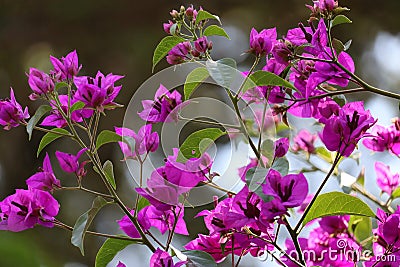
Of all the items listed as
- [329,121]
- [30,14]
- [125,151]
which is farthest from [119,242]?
[30,14]

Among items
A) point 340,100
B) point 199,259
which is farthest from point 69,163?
point 340,100

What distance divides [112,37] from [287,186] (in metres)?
1.90

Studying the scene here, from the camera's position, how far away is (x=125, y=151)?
547 millimetres

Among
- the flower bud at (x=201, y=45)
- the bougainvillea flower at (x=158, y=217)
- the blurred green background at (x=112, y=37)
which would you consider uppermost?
the blurred green background at (x=112, y=37)

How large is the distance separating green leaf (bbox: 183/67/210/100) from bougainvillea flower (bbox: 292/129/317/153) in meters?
0.35

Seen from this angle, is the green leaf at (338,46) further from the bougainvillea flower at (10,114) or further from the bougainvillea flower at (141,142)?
the bougainvillea flower at (10,114)

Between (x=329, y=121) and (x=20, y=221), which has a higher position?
(x=329, y=121)

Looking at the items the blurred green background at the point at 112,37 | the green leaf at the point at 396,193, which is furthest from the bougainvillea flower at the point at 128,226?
the blurred green background at the point at 112,37

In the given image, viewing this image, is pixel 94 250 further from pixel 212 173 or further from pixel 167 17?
pixel 212 173

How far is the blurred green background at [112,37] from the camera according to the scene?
2176 mm

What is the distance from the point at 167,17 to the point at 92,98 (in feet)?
5.88

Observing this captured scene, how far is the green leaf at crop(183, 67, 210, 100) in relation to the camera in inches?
21.4

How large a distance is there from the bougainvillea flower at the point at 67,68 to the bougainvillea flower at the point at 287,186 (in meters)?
0.19

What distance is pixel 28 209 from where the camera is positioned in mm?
513
